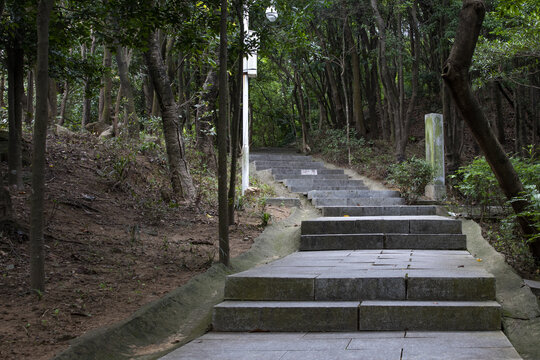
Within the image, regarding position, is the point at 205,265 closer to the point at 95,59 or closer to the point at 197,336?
the point at 197,336

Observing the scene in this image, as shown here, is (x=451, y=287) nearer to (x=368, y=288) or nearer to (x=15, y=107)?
(x=368, y=288)

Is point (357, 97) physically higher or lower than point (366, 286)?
higher

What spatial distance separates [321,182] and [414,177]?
3.19 metres

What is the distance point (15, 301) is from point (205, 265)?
6.96 ft

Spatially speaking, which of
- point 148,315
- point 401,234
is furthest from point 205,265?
point 401,234

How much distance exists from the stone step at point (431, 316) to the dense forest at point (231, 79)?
3.47 ft

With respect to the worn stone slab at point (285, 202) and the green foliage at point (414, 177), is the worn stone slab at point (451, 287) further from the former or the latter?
the worn stone slab at point (285, 202)

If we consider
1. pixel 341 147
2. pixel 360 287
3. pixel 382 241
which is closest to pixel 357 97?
pixel 341 147

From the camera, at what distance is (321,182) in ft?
40.0

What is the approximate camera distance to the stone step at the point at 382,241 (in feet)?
20.8

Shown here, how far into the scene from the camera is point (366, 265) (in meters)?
5.01

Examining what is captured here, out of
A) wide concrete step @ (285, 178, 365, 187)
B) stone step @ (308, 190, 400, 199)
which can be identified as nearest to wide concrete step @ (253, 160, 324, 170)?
wide concrete step @ (285, 178, 365, 187)

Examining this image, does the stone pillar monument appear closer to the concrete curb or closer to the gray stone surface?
the concrete curb

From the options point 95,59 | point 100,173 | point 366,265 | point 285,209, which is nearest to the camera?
point 366,265
